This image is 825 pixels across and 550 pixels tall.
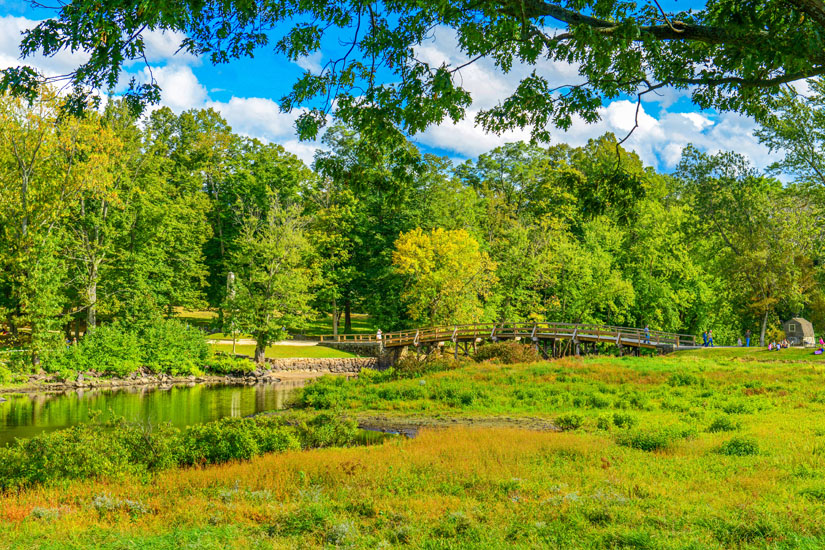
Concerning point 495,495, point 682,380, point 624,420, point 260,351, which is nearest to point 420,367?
point 682,380

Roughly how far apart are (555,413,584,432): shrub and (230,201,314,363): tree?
29.6m

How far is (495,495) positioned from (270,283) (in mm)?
37227

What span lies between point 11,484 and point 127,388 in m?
24.4

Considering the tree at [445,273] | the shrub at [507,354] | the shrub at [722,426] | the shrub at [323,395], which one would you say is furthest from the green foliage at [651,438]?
the tree at [445,273]

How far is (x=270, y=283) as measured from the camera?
4400 cm

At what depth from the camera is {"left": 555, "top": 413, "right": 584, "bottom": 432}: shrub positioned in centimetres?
1631

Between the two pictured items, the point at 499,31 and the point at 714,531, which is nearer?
the point at 714,531

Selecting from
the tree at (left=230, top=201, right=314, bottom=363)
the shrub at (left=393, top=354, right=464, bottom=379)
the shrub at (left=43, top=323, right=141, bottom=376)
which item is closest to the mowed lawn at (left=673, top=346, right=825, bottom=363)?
the shrub at (left=393, top=354, right=464, bottom=379)

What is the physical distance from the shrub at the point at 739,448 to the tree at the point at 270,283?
35027mm

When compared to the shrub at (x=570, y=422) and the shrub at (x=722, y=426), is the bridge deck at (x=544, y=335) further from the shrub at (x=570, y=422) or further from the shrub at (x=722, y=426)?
the shrub at (x=722, y=426)

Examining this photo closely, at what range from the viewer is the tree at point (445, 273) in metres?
45.0

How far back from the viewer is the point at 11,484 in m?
10.3

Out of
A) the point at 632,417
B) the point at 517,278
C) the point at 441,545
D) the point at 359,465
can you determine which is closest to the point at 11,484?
the point at 359,465

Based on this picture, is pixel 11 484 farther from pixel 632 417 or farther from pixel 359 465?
pixel 632 417
